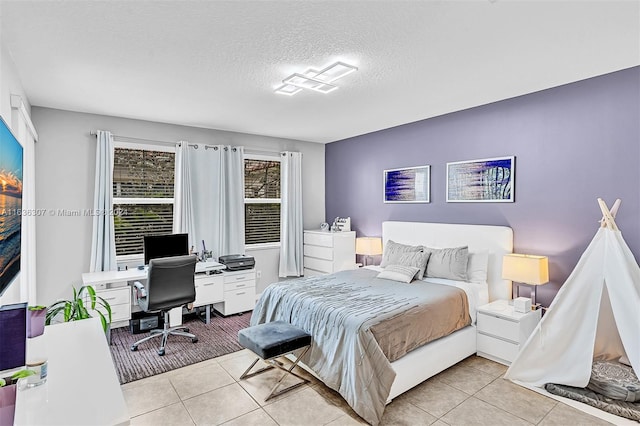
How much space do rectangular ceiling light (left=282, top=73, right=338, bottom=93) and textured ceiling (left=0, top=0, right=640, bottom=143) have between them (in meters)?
0.10

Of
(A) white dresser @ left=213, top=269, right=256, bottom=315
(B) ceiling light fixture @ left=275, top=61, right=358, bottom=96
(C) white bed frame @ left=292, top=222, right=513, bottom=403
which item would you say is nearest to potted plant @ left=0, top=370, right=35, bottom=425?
(C) white bed frame @ left=292, top=222, right=513, bottom=403

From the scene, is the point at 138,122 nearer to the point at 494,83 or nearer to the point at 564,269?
the point at 494,83

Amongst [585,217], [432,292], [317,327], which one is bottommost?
[317,327]

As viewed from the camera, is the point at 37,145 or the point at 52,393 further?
the point at 37,145

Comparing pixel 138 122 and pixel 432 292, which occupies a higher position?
pixel 138 122

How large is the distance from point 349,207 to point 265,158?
1.62 metres

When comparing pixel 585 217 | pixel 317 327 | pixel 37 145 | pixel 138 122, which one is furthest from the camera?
pixel 138 122

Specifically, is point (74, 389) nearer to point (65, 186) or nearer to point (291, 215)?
point (65, 186)

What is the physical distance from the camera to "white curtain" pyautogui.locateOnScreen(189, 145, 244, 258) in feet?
16.2

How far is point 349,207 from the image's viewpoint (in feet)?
19.5

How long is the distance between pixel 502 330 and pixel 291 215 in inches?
137

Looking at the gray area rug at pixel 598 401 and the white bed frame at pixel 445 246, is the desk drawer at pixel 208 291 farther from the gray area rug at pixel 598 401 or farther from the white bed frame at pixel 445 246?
the gray area rug at pixel 598 401

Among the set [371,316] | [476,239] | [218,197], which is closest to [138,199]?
[218,197]

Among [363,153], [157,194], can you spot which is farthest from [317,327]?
[363,153]
